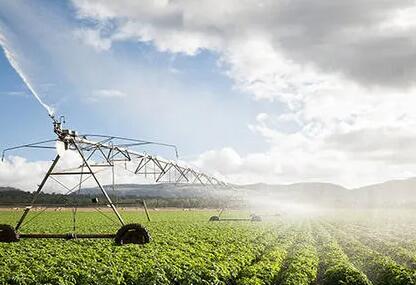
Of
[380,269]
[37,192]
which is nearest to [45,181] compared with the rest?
[37,192]

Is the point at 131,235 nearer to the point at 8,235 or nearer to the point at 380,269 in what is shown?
the point at 8,235

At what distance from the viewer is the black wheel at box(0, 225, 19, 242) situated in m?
25.0

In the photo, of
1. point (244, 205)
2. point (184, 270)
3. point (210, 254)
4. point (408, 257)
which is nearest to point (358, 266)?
point (408, 257)

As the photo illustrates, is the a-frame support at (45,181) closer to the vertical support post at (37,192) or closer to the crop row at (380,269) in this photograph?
the vertical support post at (37,192)

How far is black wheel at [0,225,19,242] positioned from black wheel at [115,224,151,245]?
197 inches

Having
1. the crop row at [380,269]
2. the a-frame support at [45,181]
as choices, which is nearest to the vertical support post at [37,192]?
the a-frame support at [45,181]

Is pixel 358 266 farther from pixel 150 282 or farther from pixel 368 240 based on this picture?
pixel 368 240

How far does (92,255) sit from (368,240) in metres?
23.5

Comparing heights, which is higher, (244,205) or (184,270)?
(244,205)

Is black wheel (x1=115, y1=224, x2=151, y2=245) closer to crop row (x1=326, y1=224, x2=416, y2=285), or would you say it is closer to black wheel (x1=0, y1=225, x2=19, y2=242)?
black wheel (x1=0, y1=225, x2=19, y2=242)

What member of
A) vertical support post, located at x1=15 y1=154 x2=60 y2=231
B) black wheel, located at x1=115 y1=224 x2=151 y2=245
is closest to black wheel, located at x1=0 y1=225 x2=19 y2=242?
vertical support post, located at x1=15 y1=154 x2=60 y2=231

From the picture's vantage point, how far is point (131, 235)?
24.9 meters

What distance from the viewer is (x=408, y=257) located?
81.5ft

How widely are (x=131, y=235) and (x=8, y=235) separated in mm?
6030
